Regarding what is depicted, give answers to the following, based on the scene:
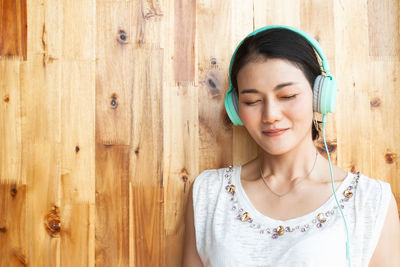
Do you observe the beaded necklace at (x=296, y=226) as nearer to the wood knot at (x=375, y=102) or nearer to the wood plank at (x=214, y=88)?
the wood plank at (x=214, y=88)

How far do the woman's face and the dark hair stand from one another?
2 centimetres

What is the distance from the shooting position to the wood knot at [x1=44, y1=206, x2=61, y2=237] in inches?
55.4

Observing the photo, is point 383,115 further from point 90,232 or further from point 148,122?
point 90,232

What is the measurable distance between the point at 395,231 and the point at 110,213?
3.25ft

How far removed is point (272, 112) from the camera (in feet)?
3.60

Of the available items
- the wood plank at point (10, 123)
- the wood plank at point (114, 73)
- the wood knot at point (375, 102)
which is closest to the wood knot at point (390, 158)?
the wood knot at point (375, 102)

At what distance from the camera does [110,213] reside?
4.62ft

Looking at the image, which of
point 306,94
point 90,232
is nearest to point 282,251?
point 306,94

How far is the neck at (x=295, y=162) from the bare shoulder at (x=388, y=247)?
277mm

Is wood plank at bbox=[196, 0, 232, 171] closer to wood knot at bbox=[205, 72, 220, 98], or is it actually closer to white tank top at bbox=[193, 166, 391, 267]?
wood knot at bbox=[205, 72, 220, 98]

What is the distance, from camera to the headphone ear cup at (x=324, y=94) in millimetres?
1112

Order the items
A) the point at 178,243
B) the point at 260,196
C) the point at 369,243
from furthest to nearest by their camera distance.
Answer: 1. the point at 178,243
2. the point at 260,196
3. the point at 369,243

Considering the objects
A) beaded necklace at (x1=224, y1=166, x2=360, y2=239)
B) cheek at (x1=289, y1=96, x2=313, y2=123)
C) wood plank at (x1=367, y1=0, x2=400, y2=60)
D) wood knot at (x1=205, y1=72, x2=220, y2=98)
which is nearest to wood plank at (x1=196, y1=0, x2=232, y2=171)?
wood knot at (x1=205, y1=72, x2=220, y2=98)

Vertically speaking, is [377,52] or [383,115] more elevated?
[377,52]
